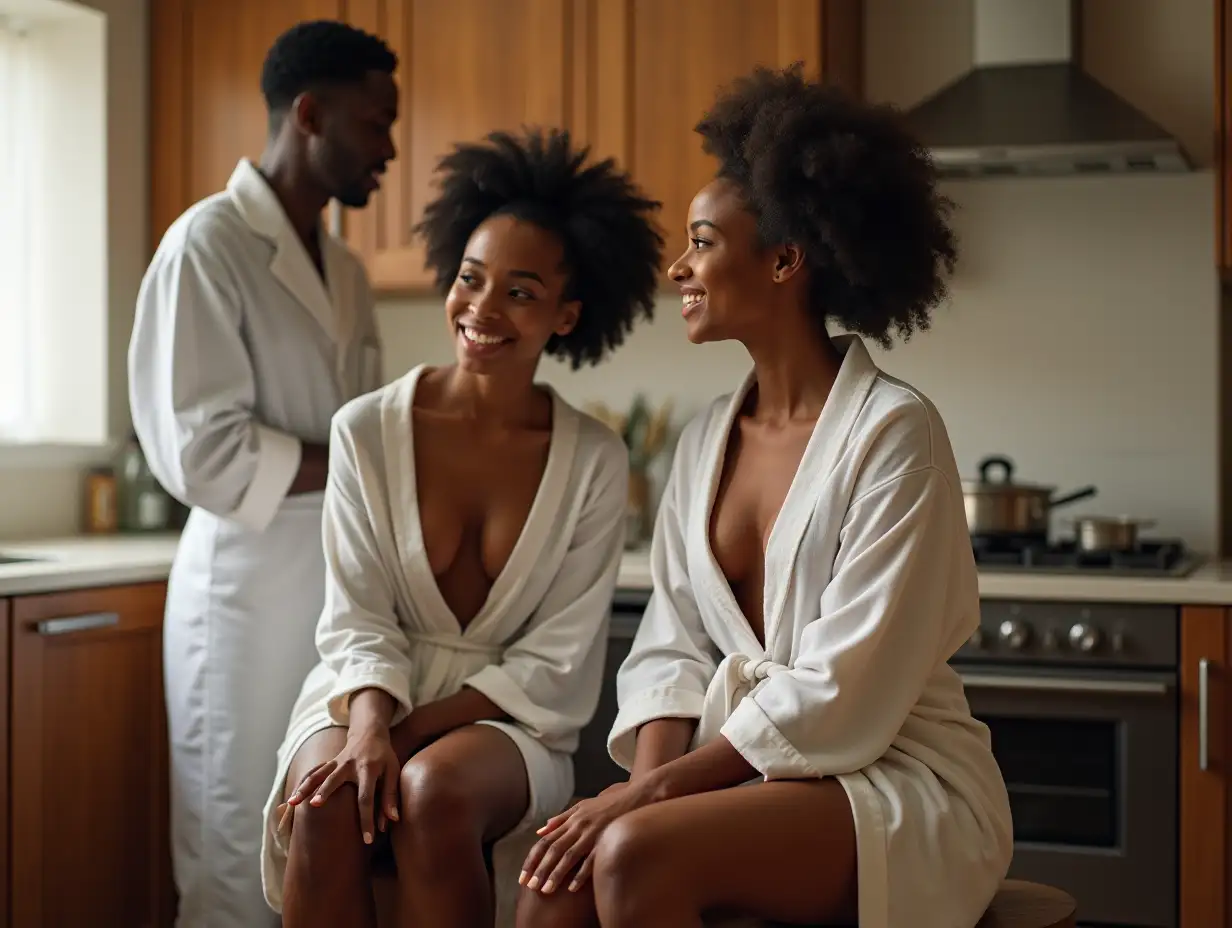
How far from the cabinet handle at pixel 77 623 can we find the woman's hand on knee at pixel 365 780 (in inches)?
33.0

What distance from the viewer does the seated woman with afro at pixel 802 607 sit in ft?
4.91

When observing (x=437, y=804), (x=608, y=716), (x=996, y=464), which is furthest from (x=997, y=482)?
(x=437, y=804)

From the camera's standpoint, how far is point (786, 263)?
1.76m

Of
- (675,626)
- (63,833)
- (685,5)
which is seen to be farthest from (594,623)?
(685,5)

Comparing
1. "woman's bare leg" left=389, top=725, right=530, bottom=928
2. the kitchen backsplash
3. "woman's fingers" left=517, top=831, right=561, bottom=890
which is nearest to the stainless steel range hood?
the kitchen backsplash

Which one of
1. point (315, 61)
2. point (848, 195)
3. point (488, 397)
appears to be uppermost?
point (315, 61)

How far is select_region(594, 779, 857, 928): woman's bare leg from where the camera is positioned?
1.44m

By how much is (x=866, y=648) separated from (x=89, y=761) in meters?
1.52

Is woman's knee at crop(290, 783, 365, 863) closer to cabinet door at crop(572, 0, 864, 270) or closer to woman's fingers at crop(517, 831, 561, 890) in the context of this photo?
woman's fingers at crop(517, 831, 561, 890)

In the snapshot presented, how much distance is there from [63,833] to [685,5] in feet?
6.25

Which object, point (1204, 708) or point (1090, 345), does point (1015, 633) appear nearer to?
point (1204, 708)

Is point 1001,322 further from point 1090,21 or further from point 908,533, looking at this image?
point 908,533

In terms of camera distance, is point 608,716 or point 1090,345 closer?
point 608,716

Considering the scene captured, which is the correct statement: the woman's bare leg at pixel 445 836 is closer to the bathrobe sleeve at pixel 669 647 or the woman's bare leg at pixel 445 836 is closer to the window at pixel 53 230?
the bathrobe sleeve at pixel 669 647
